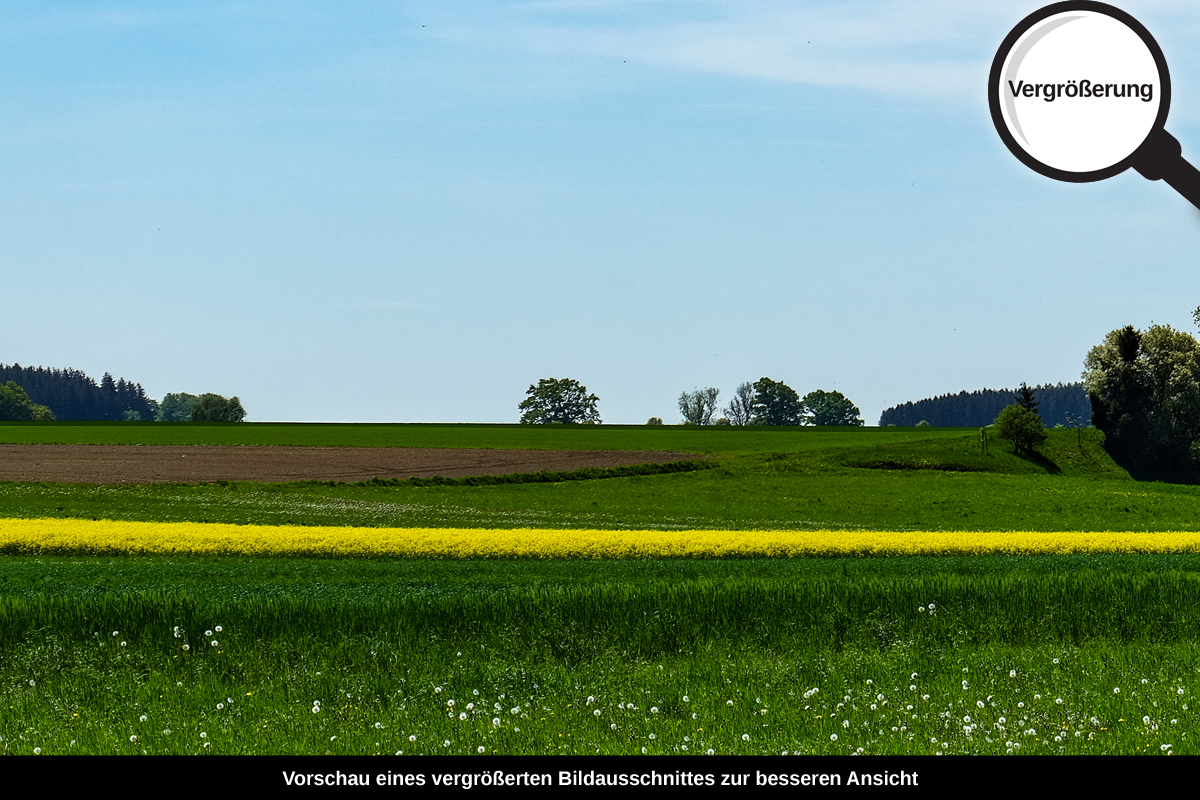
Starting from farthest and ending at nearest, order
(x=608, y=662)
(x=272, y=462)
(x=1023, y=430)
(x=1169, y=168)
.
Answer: (x=1023, y=430) < (x=272, y=462) < (x=608, y=662) < (x=1169, y=168)

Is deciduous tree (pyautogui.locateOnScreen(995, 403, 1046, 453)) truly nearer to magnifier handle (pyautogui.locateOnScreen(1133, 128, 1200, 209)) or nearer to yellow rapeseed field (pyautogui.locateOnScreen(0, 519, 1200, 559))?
yellow rapeseed field (pyautogui.locateOnScreen(0, 519, 1200, 559))

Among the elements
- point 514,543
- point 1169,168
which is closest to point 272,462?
point 514,543

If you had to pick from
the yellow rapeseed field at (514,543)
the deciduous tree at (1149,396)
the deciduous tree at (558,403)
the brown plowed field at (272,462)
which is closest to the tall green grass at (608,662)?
the yellow rapeseed field at (514,543)

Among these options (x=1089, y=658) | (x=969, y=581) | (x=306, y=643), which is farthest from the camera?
(x=969, y=581)

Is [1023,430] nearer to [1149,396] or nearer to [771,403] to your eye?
[1149,396]

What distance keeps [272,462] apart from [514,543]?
162ft

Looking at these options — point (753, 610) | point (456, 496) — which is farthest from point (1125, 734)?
point (456, 496)

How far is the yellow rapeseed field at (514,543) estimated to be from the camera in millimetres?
29266

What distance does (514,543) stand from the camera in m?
29.6

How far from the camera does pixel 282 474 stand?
2611 inches

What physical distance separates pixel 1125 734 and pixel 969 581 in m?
7.53

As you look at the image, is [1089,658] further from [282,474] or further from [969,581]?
[282,474]

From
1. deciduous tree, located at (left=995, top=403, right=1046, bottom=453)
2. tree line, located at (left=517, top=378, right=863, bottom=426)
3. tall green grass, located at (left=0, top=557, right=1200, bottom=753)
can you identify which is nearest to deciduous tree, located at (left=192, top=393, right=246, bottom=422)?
tree line, located at (left=517, top=378, right=863, bottom=426)

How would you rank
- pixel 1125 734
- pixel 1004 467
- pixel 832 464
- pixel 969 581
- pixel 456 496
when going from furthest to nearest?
pixel 1004 467 → pixel 832 464 → pixel 456 496 → pixel 969 581 → pixel 1125 734
